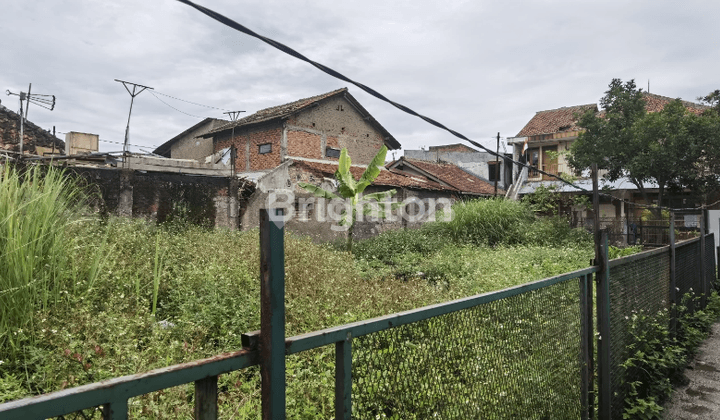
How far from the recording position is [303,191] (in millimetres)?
15320

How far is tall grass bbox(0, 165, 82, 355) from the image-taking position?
3.49 metres

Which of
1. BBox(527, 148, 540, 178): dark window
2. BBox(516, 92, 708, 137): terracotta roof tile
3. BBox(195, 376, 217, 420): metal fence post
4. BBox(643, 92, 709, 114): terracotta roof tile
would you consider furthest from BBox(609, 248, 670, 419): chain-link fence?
BBox(643, 92, 709, 114): terracotta roof tile

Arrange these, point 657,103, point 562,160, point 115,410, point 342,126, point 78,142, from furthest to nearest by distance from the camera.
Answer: point 562,160 < point 657,103 < point 78,142 < point 342,126 < point 115,410

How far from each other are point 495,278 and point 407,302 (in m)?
2.65

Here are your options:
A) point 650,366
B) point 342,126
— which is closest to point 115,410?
point 650,366

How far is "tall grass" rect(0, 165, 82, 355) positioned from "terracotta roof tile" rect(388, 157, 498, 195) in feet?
66.1

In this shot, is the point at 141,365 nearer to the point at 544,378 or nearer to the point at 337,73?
the point at 337,73

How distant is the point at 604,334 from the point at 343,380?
248cm

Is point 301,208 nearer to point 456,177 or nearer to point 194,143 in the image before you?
point 456,177

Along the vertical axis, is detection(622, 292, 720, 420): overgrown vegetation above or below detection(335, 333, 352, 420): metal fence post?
below

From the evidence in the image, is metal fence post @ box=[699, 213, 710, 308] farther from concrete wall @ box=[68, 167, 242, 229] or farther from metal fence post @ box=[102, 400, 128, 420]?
concrete wall @ box=[68, 167, 242, 229]

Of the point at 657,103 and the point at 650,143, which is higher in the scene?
the point at 657,103

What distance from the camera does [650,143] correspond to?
17.0 meters

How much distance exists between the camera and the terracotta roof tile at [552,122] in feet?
83.1
